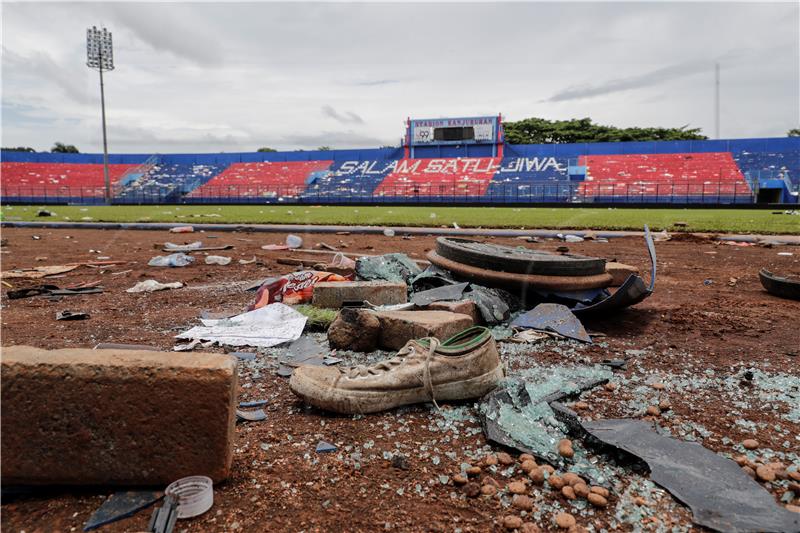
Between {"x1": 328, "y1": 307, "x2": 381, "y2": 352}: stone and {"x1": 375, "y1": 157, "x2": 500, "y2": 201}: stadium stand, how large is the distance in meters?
30.1

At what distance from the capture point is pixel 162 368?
1.77 meters

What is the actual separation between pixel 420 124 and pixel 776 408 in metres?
44.2

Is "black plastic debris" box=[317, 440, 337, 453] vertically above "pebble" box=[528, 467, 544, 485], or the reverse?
"black plastic debris" box=[317, 440, 337, 453]

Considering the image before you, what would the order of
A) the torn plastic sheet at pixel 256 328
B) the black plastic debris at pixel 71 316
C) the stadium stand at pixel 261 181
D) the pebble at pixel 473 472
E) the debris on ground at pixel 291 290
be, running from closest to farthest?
1. the pebble at pixel 473 472
2. the torn plastic sheet at pixel 256 328
3. the black plastic debris at pixel 71 316
4. the debris on ground at pixel 291 290
5. the stadium stand at pixel 261 181

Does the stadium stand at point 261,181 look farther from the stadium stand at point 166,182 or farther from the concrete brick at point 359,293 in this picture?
the concrete brick at point 359,293

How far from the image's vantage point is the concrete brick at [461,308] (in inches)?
149

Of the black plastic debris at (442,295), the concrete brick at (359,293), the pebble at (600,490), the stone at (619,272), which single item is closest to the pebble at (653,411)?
the pebble at (600,490)

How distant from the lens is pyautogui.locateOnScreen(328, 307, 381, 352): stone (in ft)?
11.3

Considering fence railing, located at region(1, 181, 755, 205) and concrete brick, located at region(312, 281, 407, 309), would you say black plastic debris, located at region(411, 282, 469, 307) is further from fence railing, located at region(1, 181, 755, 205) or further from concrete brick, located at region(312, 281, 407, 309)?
fence railing, located at region(1, 181, 755, 205)

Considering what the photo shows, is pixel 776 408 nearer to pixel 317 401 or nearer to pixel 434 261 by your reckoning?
pixel 317 401

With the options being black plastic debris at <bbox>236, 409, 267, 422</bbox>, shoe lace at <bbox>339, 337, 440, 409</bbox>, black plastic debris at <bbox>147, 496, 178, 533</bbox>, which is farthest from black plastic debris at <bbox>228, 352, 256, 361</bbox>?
black plastic debris at <bbox>147, 496, 178, 533</bbox>

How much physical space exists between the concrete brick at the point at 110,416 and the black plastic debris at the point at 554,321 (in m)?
2.66

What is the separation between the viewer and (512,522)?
1690mm

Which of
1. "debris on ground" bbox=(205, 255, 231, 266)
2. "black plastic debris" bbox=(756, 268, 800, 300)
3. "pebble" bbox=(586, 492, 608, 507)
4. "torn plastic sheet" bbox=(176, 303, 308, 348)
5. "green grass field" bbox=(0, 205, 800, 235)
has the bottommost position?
"pebble" bbox=(586, 492, 608, 507)
